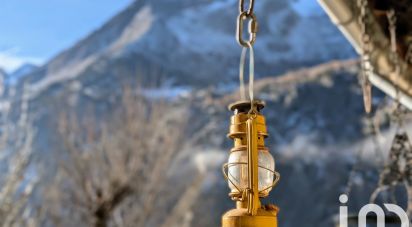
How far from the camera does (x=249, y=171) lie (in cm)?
77

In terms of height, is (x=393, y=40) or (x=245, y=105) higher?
(x=393, y=40)

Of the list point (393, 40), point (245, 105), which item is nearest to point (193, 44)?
point (393, 40)

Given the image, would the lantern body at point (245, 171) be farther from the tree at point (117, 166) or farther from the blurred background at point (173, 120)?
the tree at point (117, 166)

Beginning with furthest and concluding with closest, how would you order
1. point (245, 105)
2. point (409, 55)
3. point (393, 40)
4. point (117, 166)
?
point (117, 166)
point (409, 55)
point (393, 40)
point (245, 105)

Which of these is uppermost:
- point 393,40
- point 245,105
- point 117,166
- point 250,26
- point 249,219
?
point 117,166

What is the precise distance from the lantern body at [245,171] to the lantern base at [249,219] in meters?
0.05

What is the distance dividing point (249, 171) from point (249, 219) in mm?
66

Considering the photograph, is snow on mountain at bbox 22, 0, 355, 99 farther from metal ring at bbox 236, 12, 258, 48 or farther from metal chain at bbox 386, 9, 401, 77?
metal ring at bbox 236, 12, 258, 48

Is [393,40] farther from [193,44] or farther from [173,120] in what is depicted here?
[193,44]

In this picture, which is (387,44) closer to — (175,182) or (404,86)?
(404,86)

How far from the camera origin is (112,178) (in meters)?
5.59

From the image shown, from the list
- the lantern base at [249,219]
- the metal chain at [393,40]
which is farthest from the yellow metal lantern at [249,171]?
the metal chain at [393,40]

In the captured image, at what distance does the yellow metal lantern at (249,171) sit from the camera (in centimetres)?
76

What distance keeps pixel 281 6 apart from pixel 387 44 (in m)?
14.7
